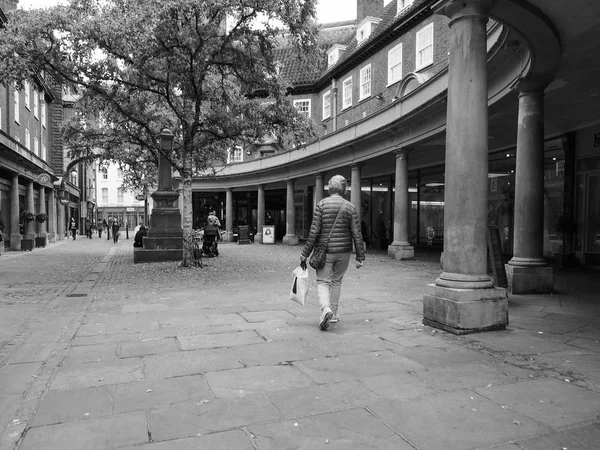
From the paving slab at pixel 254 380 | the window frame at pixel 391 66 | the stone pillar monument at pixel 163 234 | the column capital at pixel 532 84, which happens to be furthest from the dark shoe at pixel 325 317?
the window frame at pixel 391 66

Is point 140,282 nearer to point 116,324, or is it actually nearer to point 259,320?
point 116,324

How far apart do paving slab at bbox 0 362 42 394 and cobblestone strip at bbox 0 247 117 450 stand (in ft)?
0.16

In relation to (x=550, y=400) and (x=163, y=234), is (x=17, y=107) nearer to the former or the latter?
(x=163, y=234)

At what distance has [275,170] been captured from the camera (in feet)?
97.7

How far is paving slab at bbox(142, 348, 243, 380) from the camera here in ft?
13.6

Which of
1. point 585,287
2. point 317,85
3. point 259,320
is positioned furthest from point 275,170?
point 259,320

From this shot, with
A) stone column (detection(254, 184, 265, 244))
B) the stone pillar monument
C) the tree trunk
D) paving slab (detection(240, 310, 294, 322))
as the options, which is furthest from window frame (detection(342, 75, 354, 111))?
paving slab (detection(240, 310, 294, 322))

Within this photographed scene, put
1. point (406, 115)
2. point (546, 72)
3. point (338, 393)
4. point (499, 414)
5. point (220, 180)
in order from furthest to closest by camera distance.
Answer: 1. point (220, 180)
2. point (406, 115)
3. point (546, 72)
4. point (338, 393)
5. point (499, 414)

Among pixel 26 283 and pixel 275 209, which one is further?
pixel 275 209

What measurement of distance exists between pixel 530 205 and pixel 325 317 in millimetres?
5443

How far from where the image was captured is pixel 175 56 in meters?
12.6

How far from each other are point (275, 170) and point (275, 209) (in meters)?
8.78

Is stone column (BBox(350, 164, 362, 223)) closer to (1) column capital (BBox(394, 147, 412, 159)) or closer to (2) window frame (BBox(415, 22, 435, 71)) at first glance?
(1) column capital (BBox(394, 147, 412, 159))

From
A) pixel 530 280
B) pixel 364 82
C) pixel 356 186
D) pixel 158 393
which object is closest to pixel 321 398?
pixel 158 393
